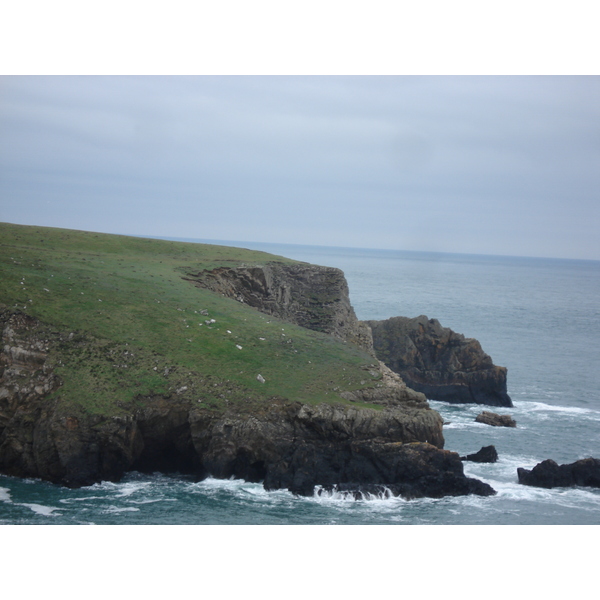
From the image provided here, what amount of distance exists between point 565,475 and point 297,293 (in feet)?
89.9

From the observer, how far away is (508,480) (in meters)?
32.3

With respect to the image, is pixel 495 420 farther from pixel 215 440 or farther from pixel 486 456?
pixel 215 440

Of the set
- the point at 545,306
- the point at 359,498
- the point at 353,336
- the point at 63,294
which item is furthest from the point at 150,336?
the point at 545,306

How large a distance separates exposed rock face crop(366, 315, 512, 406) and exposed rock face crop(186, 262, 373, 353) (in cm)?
813

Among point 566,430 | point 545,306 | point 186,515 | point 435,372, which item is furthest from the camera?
point 545,306

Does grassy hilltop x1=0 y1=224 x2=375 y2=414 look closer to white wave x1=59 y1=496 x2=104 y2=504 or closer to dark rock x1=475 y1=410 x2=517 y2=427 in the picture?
white wave x1=59 y1=496 x2=104 y2=504

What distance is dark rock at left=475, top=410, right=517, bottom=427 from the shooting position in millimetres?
46562

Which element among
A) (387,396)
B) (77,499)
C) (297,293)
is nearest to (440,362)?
(297,293)

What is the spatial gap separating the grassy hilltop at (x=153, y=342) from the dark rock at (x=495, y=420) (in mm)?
14813

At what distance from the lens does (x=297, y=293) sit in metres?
52.7

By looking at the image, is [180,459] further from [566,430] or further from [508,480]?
Result: [566,430]

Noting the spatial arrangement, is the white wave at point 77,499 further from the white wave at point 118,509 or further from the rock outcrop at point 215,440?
the rock outcrop at point 215,440

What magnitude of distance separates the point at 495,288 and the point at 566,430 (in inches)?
5642

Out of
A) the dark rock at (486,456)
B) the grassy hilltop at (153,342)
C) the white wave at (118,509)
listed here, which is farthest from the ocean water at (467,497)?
the grassy hilltop at (153,342)
